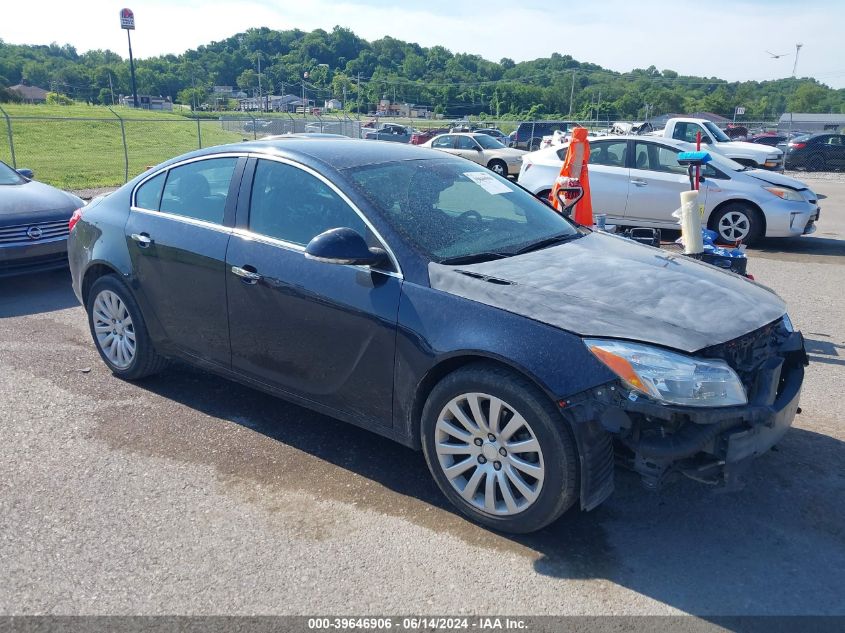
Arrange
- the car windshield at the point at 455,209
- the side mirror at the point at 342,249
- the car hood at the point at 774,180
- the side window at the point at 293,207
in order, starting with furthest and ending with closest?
1. the car hood at the point at 774,180
2. the side window at the point at 293,207
3. the car windshield at the point at 455,209
4. the side mirror at the point at 342,249

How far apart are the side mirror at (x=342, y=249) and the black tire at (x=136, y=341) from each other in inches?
74.9

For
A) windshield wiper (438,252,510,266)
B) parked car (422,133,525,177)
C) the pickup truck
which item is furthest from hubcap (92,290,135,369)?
parked car (422,133,525,177)

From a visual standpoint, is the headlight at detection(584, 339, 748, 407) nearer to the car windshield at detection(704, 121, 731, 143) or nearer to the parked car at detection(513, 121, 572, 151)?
the car windshield at detection(704, 121, 731, 143)

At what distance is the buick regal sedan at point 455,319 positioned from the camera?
2961 millimetres

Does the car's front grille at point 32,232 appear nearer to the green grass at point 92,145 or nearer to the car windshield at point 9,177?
the car windshield at point 9,177

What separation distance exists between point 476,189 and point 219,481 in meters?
2.23

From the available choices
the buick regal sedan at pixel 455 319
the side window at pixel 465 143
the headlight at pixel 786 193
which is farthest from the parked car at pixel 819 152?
the buick regal sedan at pixel 455 319

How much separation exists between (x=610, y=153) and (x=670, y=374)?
8.84 m

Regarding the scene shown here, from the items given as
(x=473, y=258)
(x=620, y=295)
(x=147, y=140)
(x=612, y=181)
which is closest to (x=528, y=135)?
(x=147, y=140)

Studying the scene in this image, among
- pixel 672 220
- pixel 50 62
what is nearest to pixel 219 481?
pixel 672 220

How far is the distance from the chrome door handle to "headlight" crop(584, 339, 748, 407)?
117 inches

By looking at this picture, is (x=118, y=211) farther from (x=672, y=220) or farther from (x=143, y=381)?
(x=672, y=220)

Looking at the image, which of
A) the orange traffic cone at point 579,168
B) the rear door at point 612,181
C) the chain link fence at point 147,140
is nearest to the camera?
the orange traffic cone at point 579,168

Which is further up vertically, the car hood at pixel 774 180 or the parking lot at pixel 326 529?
the car hood at pixel 774 180
